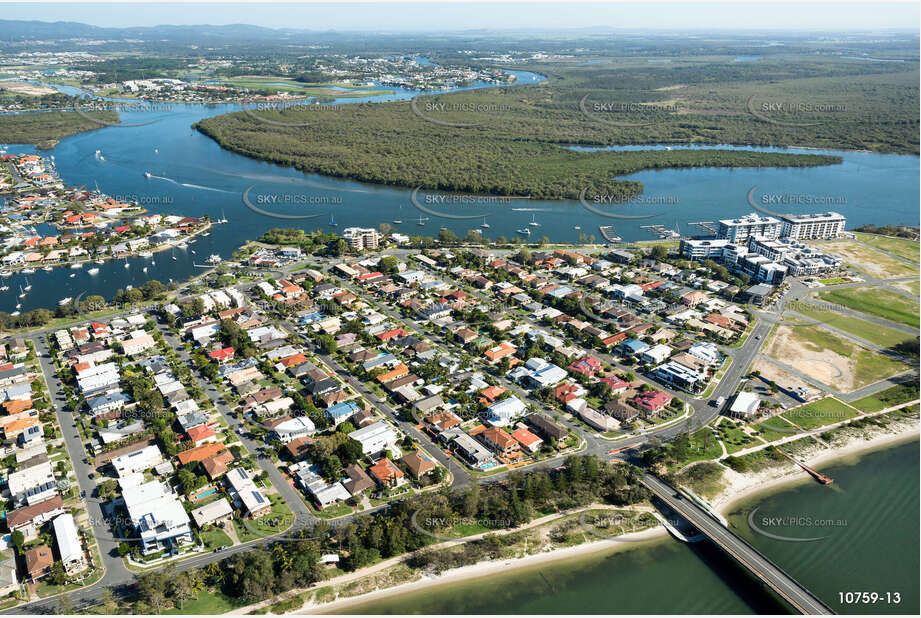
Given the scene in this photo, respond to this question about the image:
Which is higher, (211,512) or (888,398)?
(211,512)

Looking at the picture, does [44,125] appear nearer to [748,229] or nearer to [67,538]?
[67,538]

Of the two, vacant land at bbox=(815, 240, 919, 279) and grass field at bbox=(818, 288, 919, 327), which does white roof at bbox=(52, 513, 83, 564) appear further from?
vacant land at bbox=(815, 240, 919, 279)

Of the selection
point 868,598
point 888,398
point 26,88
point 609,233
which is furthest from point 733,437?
point 26,88

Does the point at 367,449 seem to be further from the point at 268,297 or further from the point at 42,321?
the point at 42,321

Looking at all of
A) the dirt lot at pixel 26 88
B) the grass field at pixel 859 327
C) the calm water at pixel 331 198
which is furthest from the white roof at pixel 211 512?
the dirt lot at pixel 26 88

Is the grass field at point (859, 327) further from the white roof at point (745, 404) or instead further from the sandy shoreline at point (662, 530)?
the white roof at point (745, 404)

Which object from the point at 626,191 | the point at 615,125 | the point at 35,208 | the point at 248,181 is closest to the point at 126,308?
the point at 35,208
